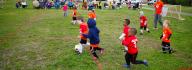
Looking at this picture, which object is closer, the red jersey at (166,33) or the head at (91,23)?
the head at (91,23)

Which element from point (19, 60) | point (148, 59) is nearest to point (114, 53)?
point (148, 59)

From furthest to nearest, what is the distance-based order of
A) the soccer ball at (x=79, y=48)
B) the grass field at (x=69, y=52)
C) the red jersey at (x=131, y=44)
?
1. the soccer ball at (x=79, y=48)
2. the grass field at (x=69, y=52)
3. the red jersey at (x=131, y=44)

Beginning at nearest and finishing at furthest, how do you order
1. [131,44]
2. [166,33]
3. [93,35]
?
[131,44] < [93,35] < [166,33]

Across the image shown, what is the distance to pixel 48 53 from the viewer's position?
13.9m

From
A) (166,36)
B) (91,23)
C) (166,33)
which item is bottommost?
(166,36)

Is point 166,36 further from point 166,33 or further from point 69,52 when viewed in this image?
point 69,52

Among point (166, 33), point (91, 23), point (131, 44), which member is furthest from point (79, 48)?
point (166, 33)

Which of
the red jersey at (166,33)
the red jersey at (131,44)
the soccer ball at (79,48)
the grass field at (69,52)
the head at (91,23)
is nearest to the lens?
the red jersey at (131,44)

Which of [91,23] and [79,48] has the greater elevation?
[91,23]

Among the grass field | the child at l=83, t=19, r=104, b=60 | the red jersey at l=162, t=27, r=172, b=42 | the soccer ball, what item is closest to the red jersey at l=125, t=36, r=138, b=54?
the grass field

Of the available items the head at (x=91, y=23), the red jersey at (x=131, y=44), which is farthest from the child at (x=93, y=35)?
the red jersey at (x=131, y=44)

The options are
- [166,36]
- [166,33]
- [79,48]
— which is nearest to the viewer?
[79,48]

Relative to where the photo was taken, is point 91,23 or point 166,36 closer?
point 91,23

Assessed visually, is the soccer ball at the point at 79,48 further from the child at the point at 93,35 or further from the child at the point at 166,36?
the child at the point at 166,36
